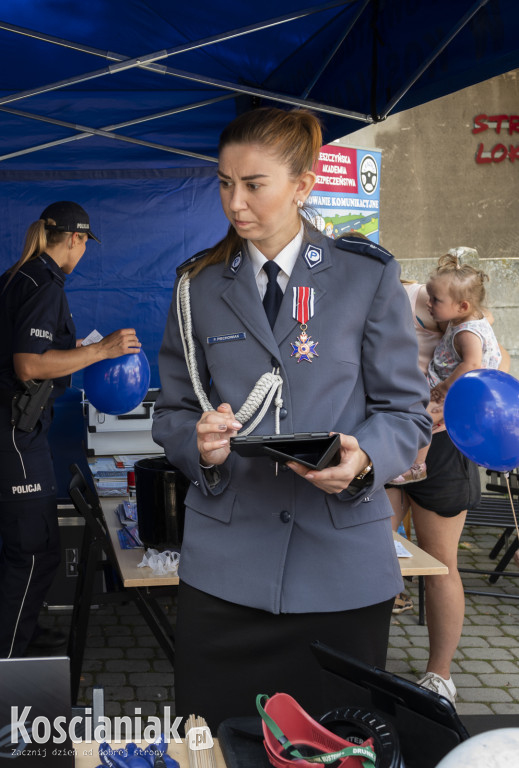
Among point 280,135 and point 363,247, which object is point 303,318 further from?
point 280,135

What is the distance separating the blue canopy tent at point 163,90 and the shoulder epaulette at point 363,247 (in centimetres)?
122

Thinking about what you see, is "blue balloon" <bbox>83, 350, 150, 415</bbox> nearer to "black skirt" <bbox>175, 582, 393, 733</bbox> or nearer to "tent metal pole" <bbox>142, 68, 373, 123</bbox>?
"tent metal pole" <bbox>142, 68, 373, 123</bbox>

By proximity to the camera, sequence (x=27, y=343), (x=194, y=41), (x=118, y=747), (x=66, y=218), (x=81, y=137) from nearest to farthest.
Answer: (x=118, y=747) < (x=194, y=41) < (x=27, y=343) < (x=66, y=218) < (x=81, y=137)

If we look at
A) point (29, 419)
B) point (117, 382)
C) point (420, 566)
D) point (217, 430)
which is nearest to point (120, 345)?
point (117, 382)

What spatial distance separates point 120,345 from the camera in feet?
12.1

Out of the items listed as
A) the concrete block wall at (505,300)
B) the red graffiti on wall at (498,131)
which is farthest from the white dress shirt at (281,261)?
the red graffiti on wall at (498,131)

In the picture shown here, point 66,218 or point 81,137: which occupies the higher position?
point 81,137

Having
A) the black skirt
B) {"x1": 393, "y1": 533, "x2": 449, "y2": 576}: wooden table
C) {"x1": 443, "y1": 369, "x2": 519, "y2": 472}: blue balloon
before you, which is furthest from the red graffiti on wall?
the black skirt

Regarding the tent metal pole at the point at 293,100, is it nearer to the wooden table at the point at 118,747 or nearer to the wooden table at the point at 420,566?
the wooden table at the point at 420,566

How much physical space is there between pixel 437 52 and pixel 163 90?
5.59 ft

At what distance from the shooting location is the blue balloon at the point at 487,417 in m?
2.27

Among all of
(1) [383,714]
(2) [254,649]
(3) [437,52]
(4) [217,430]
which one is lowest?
(2) [254,649]

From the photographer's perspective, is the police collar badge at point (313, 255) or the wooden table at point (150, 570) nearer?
the police collar badge at point (313, 255)

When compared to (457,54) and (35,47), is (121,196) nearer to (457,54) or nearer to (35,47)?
(35,47)
